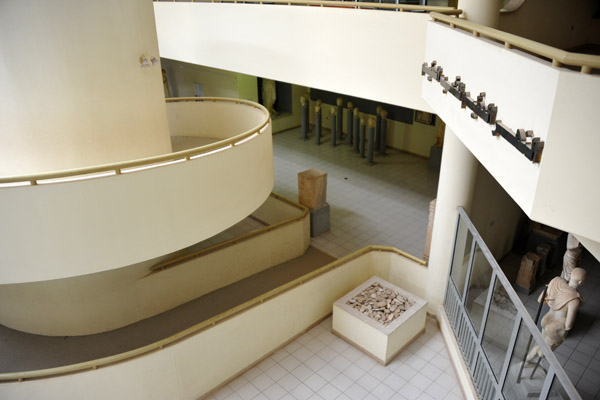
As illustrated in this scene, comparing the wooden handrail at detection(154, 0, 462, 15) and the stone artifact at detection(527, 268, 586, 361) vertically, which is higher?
the wooden handrail at detection(154, 0, 462, 15)

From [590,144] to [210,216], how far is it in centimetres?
507

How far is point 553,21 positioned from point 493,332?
23.8ft

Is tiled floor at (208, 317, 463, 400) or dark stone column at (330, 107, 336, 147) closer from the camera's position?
tiled floor at (208, 317, 463, 400)

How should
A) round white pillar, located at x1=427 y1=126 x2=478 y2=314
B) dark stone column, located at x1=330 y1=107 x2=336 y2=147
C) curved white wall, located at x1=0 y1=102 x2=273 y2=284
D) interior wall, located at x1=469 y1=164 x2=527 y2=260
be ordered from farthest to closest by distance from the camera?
dark stone column, located at x1=330 y1=107 x2=336 y2=147 → interior wall, located at x1=469 y1=164 x2=527 y2=260 → round white pillar, located at x1=427 y1=126 x2=478 y2=314 → curved white wall, located at x1=0 y1=102 x2=273 y2=284

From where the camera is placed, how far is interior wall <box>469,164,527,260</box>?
984 cm

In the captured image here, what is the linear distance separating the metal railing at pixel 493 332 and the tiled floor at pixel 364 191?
2.57 metres

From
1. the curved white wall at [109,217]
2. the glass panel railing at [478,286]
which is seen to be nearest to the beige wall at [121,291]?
the curved white wall at [109,217]

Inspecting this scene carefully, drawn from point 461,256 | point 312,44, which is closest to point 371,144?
point 312,44

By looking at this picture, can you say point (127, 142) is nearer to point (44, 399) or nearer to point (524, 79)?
point (44, 399)

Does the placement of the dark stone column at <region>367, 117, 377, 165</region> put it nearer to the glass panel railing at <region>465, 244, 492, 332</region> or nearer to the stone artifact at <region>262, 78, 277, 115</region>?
the stone artifact at <region>262, 78, 277, 115</region>

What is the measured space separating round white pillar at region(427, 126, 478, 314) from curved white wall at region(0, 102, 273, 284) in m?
4.13

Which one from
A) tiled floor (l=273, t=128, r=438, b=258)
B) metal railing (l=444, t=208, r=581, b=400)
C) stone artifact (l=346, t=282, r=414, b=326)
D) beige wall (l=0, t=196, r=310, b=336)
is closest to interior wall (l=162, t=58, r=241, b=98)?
tiled floor (l=273, t=128, r=438, b=258)

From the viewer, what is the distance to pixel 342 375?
848 centimetres

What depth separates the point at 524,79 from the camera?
428 centimetres
